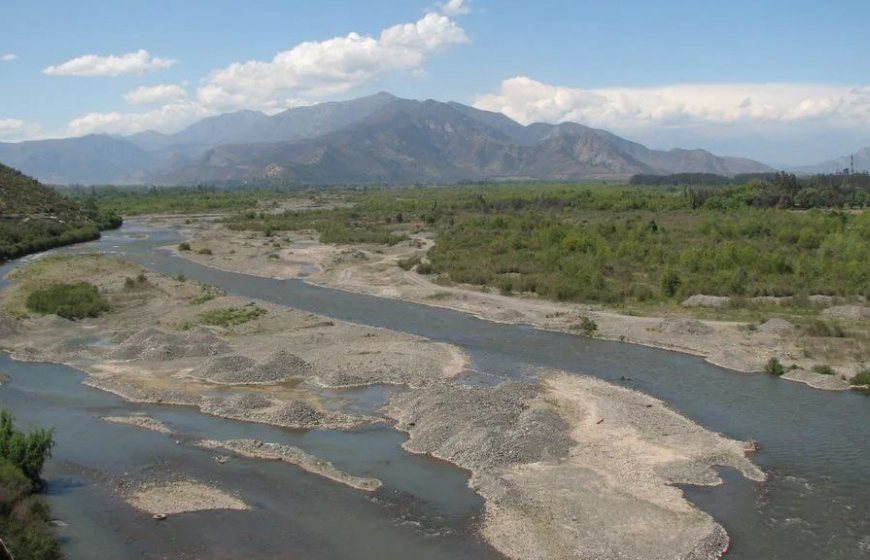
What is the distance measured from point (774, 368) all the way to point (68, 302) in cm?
4121

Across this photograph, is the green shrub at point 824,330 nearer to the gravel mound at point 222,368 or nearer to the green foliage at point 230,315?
the gravel mound at point 222,368

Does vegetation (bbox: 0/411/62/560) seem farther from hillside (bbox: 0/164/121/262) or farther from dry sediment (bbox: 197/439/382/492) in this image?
hillside (bbox: 0/164/121/262)

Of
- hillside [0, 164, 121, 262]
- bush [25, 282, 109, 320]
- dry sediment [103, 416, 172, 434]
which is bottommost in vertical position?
dry sediment [103, 416, 172, 434]

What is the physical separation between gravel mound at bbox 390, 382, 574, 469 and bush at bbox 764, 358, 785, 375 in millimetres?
11867

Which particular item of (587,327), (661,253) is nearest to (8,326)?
(587,327)

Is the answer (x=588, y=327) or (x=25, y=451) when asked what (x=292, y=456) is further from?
(x=588, y=327)

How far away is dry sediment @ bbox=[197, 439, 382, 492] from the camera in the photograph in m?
24.0

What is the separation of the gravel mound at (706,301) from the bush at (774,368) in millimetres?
13067

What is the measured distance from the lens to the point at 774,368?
35.8 m

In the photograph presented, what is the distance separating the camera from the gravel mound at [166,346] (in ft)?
126

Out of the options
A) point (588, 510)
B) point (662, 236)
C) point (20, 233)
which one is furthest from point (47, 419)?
point (20, 233)

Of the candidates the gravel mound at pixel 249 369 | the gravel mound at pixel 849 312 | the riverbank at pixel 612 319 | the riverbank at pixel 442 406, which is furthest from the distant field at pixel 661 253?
the gravel mound at pixel 249 369

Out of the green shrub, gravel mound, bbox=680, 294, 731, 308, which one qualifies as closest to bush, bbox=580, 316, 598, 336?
gravel mound, bbox=680, 294, 731, 308

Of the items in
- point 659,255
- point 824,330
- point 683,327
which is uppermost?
point 659,255
